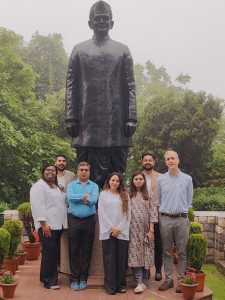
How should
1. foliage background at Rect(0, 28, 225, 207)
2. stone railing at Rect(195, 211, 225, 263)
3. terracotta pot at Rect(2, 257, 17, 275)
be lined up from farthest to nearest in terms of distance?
foliage background at Rect(0, 28, 225, 207) → stone railing at Rect(195, 211, 225, 263) → terracotta pot at Rect(2, 257, 17, 275)

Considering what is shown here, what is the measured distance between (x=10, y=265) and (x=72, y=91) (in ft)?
8.74

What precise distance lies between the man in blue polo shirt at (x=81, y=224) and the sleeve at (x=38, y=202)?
1.03 ft

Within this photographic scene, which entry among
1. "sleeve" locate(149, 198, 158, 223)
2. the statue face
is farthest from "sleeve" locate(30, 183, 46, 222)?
the statue face

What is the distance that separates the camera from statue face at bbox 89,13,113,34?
6.01 meters

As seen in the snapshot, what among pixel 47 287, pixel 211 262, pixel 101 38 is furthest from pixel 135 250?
pixel 211 262

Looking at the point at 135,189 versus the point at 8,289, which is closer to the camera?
the point at 8,289

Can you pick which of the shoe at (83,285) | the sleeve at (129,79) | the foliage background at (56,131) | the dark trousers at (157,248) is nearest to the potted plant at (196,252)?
the dark trousers at (157,248)

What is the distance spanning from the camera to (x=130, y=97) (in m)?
6.11

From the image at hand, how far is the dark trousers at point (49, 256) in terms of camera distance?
5.36 meters

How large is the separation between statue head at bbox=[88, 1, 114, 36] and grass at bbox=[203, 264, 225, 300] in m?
4.09

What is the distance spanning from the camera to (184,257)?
5520 mm

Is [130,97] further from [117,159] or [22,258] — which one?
[22,258]

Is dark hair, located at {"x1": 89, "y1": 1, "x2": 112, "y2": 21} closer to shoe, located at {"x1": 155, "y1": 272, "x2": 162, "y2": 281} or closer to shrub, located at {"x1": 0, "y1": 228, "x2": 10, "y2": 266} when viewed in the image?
shrub, located at {"x1": 0, "y1": 228, "x2": 10, "y2": 266}

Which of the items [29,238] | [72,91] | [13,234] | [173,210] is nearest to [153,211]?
[173,210]
